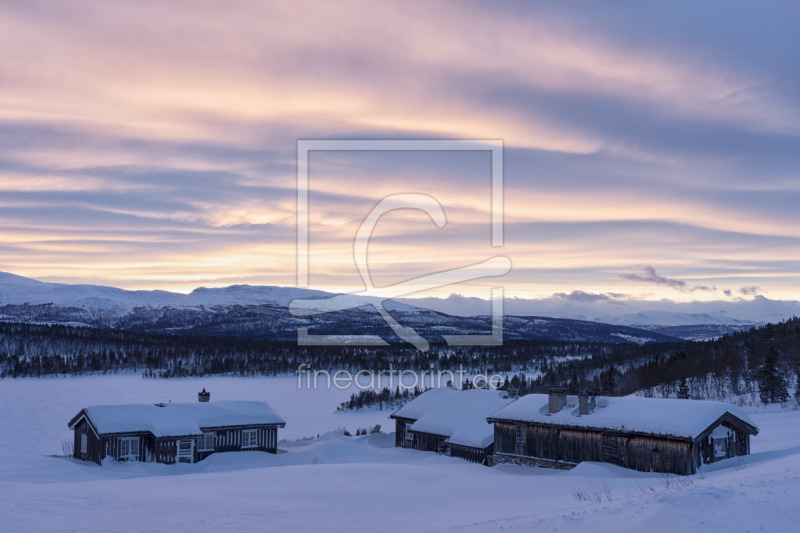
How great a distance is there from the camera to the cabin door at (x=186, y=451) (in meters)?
32.8

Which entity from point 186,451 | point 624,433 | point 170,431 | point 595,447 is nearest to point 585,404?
point 595,447

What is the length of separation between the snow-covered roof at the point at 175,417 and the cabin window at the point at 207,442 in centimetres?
56

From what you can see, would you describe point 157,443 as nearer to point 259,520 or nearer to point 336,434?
point 336,434

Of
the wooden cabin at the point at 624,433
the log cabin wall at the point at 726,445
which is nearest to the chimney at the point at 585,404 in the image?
the wooden cabin at the point at 624,433

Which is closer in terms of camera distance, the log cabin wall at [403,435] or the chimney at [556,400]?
the chimney at [556,400]

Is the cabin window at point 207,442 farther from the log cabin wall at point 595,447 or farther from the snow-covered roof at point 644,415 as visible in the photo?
the snow-covered roof at point 644,415

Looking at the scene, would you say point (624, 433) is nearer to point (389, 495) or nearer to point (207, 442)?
point (389, 495)

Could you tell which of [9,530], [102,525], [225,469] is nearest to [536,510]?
[102,525]

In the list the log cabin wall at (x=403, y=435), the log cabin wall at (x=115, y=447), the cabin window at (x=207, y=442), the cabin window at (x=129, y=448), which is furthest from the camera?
the log cabin wall at (x=403, y=435)

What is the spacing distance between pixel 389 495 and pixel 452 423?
17.3m

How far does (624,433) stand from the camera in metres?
26.0

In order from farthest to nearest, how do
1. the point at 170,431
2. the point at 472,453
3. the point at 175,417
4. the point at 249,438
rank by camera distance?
the point at 249,438
the point at 175,417
the point at 472,453
the point at 170,431

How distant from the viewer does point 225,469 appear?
31.2 metres

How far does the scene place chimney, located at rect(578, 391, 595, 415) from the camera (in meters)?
28.5
